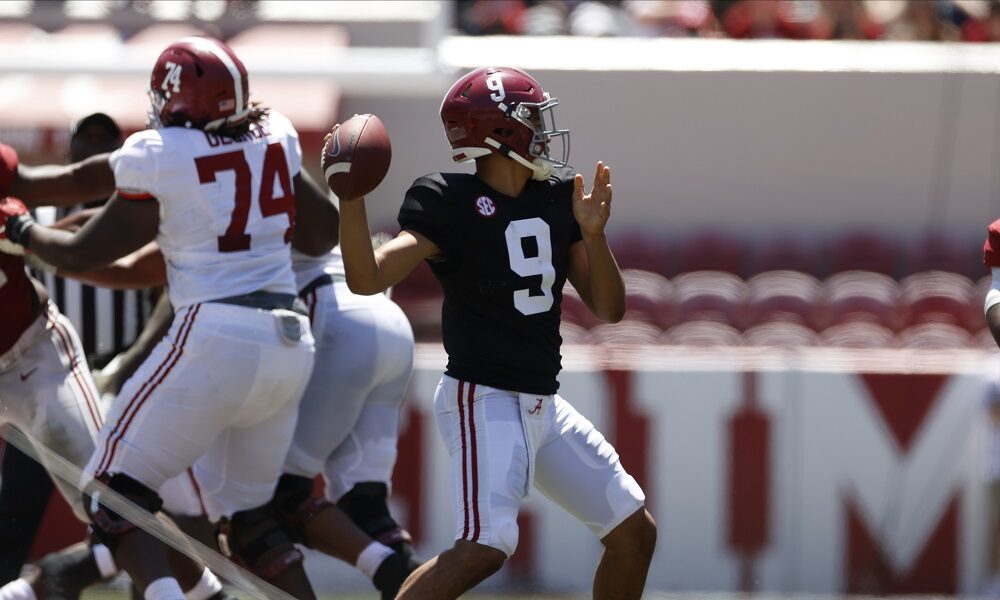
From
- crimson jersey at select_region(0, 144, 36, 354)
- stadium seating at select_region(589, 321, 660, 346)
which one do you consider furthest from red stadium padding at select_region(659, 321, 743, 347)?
crimson jersey at select_region(0, 144, 36, 354)

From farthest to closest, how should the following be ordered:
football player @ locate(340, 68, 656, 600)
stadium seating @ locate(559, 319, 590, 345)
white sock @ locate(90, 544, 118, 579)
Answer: stadium seating @ locate(559, 319, 590, 345) → white sock @ locate(90, 544, 118, 579) → football player @ locate(340, 68, 656, 600)

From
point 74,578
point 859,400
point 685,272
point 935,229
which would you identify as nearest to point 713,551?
point 859,400

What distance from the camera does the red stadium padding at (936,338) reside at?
7.66 metres

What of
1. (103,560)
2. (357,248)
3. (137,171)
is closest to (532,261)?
(357,248)

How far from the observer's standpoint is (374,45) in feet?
36.9

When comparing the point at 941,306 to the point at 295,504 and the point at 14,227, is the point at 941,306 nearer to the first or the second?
the point at 295,504

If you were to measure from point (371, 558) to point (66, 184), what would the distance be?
1388 mm

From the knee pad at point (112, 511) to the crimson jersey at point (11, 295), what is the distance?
1.89 ft

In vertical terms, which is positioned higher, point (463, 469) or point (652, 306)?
point (463, 469)

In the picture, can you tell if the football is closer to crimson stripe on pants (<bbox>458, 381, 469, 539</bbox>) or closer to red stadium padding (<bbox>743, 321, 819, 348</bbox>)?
crimson stripe on pants (<bbox>458, 381, 469, 539</bbox>)

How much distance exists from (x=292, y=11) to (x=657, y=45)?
105 inches

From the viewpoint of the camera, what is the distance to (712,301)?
8891 millimetres

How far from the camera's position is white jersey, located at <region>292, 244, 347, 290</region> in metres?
4.80

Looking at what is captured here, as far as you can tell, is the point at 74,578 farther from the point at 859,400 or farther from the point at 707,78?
the point at 707,78
